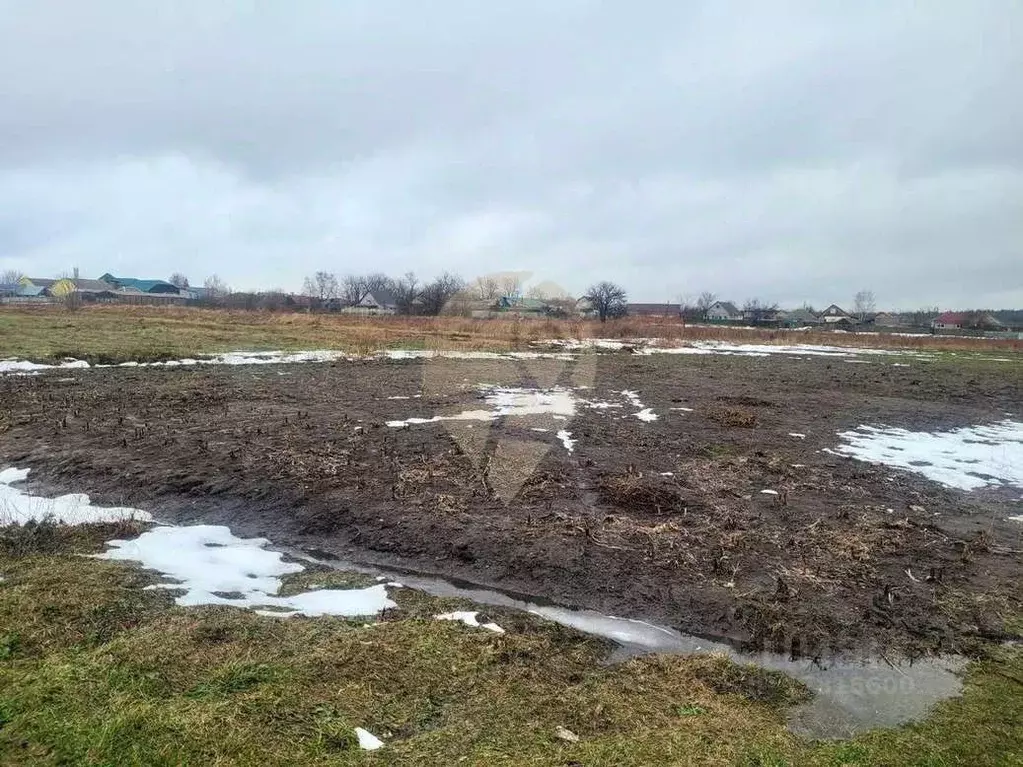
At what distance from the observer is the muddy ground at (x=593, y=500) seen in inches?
181

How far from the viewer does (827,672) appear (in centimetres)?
Answer: 375

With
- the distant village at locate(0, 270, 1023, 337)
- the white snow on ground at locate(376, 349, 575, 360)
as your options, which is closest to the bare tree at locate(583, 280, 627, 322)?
the distant village at locate(0, 270, 1023, 337)

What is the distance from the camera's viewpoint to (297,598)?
4.43 meters

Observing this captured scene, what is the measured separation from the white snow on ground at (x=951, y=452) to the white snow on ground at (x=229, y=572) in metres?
7.83

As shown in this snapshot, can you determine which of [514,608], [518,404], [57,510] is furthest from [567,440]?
[57,510]

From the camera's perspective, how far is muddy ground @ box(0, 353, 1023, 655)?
4.60 meters

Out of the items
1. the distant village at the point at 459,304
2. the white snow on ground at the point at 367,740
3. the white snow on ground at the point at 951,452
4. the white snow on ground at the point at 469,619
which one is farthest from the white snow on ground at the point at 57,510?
the distant village at the point at 459,304

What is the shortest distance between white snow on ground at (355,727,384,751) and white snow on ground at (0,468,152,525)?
4.10 meters

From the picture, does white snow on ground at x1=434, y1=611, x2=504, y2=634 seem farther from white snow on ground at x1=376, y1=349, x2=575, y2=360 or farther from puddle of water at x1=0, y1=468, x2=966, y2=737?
white snow on ground at x1=376, y1=349, x2=575, y2=360

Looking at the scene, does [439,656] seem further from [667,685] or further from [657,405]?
[657,405]

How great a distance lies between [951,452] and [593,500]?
22.6 ft

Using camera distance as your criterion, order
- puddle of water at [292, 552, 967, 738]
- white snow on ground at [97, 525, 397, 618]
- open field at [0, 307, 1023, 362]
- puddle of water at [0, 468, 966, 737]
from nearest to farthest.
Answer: puddle of water at [292, 552, 967, 738], puddle of water at [0, 468, 966, 737], white snow on ground at [97, 525, 397, 618], open field at [0, 307, 1023, 362]

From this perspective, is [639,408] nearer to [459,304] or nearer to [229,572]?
[229,572]

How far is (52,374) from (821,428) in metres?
17.1
